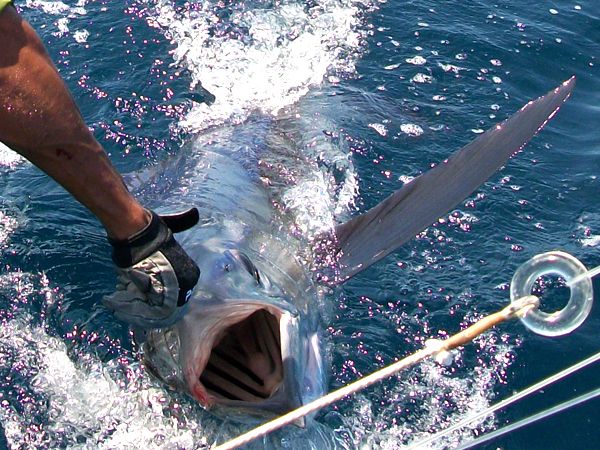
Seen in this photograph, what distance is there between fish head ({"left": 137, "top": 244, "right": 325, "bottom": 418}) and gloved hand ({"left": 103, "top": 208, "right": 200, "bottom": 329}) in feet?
0.38

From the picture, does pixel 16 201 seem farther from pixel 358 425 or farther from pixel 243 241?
pixel 358 425

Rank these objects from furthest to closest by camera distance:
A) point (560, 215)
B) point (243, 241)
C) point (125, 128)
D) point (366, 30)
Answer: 1. point (366, 30)
2. point (125, 128)
3. point (560, 215)
4. point (243, 241)

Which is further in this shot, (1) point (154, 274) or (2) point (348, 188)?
(2) point (348, 188)

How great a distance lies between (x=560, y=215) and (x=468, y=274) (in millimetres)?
691

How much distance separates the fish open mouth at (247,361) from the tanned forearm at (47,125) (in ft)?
2.25

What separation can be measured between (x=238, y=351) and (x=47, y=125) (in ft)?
3.41

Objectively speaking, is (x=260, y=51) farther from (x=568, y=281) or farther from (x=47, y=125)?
(x=568, y=281)

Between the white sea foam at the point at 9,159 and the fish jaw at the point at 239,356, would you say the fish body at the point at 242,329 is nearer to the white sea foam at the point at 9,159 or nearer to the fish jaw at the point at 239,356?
the fish jaw at the point at 239,356

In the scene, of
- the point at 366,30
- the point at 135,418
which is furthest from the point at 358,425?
the point at 366,30

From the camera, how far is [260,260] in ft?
10.7

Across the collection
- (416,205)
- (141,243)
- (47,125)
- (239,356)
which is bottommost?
(416,205)

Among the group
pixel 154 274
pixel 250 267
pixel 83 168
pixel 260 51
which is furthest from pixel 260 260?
pixel 260 51

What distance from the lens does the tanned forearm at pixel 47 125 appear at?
1927 millimetres

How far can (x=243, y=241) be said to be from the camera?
333cm
